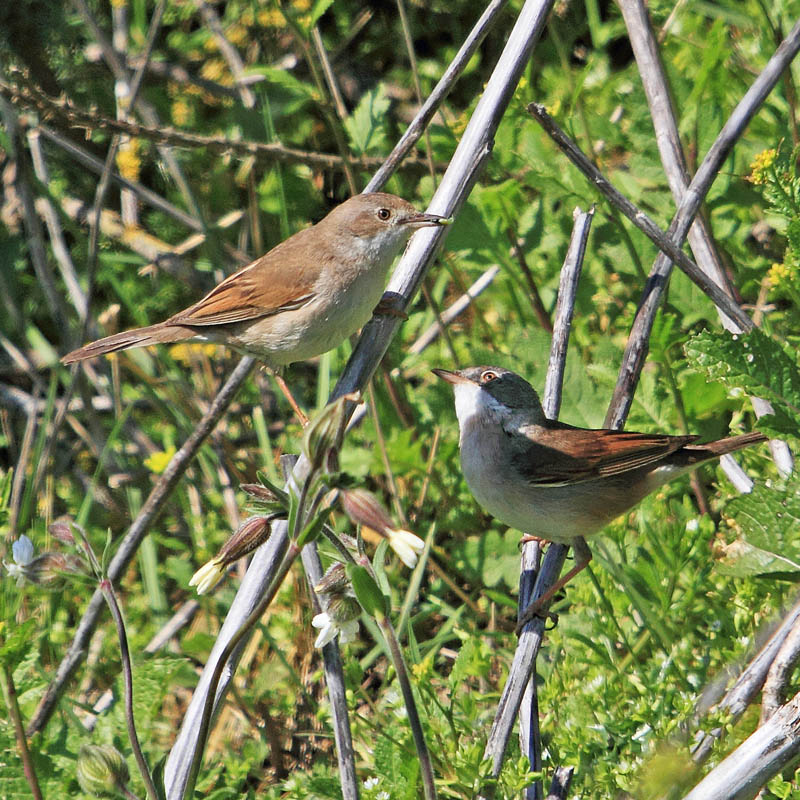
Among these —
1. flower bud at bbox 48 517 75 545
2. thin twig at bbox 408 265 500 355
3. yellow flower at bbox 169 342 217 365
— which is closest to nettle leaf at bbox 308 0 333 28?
thin twig at bbox 408 265 500 355

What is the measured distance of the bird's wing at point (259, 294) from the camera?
4016 mm

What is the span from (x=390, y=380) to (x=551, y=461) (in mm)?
1352

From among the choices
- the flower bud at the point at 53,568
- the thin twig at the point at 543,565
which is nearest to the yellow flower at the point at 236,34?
the thin twig at the point at 543,565

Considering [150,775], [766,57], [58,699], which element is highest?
[766,57]

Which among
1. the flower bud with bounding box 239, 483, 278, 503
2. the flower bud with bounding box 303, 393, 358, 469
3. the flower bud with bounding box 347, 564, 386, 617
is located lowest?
the flower bud with bounding box 347, 564, 386, 617

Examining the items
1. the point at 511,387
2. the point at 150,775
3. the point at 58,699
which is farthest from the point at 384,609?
the point at 58,699

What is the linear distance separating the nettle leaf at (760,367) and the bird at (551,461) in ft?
1.99

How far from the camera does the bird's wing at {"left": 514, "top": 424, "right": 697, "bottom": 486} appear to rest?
11.2ft

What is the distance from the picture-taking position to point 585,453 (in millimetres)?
3512

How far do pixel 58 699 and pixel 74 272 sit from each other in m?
2.89

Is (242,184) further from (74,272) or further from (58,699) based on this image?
(58,699)

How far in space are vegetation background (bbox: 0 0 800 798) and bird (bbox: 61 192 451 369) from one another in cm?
47

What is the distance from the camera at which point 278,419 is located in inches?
229

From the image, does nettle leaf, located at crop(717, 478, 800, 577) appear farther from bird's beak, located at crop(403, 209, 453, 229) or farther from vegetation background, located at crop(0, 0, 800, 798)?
bird's beak, located at crop(403, 209, 453, 229)
